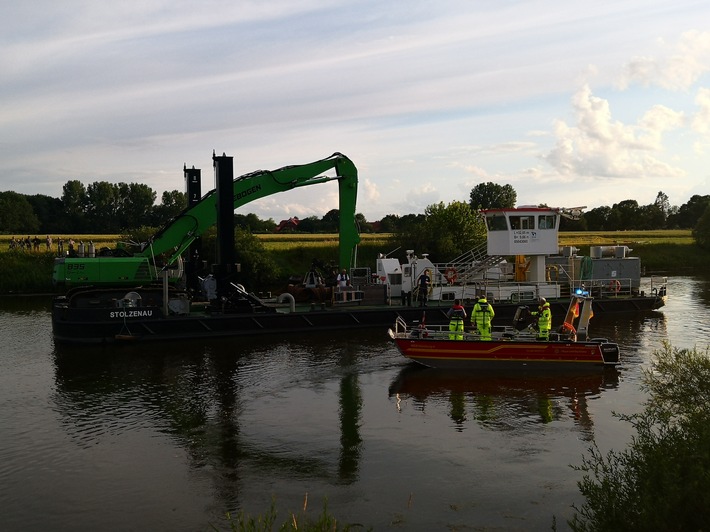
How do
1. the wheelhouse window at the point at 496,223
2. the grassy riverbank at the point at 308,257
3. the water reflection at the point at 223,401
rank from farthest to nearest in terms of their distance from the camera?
the grassy riverbank at the point at 308,257, the wheelhouse window at the point at 496,223, the water reflection at the point at 223,401

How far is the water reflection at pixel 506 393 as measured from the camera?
17.8 metres

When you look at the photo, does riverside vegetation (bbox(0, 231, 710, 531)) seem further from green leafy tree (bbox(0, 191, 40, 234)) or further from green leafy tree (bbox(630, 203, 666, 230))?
green leafy tree (bbox(630, 203, 666, 230))

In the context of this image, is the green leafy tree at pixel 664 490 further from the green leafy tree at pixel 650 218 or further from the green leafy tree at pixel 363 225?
the green leafy tree at pixel 650 218

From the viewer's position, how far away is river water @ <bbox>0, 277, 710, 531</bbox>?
1246cm

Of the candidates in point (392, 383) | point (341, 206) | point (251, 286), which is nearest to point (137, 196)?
point (251, 286)

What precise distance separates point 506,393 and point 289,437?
7260 mm

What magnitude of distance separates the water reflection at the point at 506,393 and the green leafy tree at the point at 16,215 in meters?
95.5

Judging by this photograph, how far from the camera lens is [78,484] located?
44.8 ft

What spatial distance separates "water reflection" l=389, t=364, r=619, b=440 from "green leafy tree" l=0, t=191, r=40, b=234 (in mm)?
95482

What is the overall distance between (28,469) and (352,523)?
7490 mm

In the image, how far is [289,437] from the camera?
16.4 meters

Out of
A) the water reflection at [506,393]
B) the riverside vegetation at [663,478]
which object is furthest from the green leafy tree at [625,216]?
the riverside vegetation at [663,478]

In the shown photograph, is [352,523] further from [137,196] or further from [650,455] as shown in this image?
[137,196]

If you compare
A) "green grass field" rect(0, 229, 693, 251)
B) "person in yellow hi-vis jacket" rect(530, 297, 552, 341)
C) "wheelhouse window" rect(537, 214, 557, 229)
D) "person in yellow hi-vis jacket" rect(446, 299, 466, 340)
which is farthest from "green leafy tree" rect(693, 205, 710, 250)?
"person in yellow hi-vis jacket" rect(446, 299, 466, 340)
